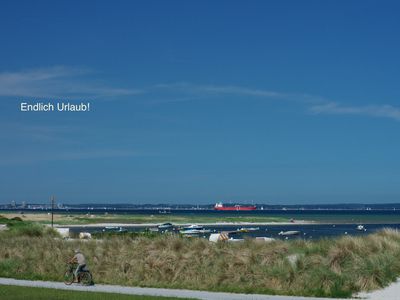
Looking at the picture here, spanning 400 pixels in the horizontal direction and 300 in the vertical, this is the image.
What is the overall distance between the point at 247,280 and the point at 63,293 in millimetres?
7139

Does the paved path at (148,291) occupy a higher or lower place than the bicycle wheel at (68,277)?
lower

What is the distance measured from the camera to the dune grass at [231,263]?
24.6 m

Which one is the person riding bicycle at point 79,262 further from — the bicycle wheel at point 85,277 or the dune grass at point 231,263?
the dune grass at point 231,263

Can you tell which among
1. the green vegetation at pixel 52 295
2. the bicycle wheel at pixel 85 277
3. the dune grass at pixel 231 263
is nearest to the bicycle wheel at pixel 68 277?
the bicycle wheel at pixel 85 277

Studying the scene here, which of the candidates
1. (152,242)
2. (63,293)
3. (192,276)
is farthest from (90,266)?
(63,293)

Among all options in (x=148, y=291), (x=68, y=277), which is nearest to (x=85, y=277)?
(x=68, y=277)

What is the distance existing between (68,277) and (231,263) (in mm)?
6924

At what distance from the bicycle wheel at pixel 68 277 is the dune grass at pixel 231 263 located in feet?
2.89

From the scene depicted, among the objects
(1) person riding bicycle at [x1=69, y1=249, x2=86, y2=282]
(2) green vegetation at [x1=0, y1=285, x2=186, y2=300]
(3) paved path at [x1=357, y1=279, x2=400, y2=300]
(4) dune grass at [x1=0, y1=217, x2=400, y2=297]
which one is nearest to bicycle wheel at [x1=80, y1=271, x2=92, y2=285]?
(1) person riding bicycle at [x1=69, y1=249, x2=86, y2=282]

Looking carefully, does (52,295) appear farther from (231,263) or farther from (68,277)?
(231,263)

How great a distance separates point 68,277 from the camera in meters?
28.5

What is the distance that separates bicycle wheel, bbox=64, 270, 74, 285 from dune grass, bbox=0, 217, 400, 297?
2.89ft

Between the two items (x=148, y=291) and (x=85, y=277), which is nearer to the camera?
(x=148, y=291)

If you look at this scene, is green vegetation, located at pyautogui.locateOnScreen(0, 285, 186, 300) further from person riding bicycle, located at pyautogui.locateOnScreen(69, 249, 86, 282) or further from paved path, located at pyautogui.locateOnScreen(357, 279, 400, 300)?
paved path, located at pyautogui.locateOnScreen(357, 279, 400, 300)
